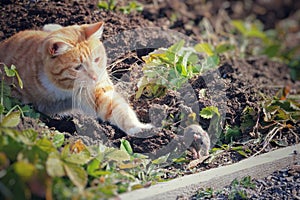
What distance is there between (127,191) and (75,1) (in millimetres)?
2329

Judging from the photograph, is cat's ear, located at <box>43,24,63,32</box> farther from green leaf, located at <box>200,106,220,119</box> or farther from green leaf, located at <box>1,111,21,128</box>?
green leaf, located at <box>1,111,21,128</box>

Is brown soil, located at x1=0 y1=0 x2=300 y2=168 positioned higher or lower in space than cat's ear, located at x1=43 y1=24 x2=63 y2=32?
lower

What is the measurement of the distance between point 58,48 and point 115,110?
21.1 inches

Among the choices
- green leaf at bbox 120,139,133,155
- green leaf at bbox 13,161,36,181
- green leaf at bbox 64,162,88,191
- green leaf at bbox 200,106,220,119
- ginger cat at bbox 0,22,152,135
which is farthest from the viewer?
green leaf at bbox 200,106,220,119

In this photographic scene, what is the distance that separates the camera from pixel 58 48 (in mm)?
3197

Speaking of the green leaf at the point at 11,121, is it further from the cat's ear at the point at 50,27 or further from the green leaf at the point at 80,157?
the cat's ear at the point at 50,27

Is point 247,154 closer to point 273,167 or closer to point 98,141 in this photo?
point 273,167

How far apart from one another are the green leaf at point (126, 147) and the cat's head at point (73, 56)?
484 mm

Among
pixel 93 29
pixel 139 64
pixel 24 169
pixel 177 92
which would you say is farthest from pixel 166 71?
pixel 24 169

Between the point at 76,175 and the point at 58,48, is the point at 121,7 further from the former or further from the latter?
the point at 76,175

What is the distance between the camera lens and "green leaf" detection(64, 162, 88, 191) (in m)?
2.21

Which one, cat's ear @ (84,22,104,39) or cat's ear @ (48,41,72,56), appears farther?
cat's ear @ (84,22,104,39)

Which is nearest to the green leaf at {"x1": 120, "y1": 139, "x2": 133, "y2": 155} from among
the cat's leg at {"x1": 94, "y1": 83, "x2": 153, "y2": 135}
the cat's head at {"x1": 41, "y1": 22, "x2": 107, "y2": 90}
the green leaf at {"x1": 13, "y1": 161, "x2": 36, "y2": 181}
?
the cat's leg at {"x1": 94, "y1": 83, "x2": 153, "y2": 135}

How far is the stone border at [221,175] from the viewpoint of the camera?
8.67ft
